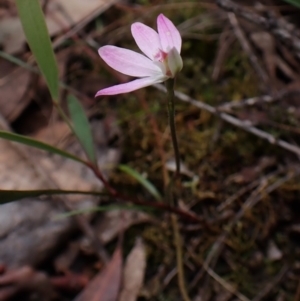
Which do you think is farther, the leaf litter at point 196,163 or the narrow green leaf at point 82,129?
the leaf litter at point 196,163

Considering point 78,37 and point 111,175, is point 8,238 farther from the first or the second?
point 78,37

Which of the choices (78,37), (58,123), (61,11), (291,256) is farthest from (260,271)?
(61,11)

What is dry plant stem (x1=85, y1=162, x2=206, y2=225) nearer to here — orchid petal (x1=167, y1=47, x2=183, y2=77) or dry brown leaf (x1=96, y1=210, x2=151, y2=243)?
dry brown leaf (x1=96, y1=210, x2=151, y2=243)

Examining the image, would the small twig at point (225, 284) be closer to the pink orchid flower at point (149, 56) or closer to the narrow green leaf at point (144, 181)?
the narrow green leaf at point (144, 181)

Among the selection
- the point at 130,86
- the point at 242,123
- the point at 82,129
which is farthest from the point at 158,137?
the point at 130,86

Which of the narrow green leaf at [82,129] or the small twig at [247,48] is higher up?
the narrow green leaf at [82,129]

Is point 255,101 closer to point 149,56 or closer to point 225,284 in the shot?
point 225,284

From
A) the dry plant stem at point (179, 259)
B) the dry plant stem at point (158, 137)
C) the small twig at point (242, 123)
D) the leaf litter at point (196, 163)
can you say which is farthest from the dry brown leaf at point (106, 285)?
the small twig at point (242, 123)

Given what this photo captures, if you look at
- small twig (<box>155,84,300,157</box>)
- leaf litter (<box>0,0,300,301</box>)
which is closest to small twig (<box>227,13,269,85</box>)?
leaf litter (<box>0,0,300,301</box>)
